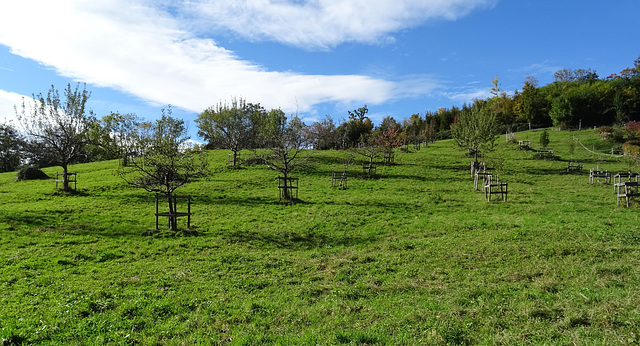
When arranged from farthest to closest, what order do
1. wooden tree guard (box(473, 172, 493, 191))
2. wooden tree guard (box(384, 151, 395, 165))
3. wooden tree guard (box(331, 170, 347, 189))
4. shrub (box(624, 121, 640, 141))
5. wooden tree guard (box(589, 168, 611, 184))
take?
shrub (box(624, 121, 640, 141))
wooden tree guard (box(384, 151, 395, 165))
wooden tree guard (box(331, 170, 347, 189))
wooden tree guard (box(589, 168, 611, 184))
wooden tree guard (box(473, 172, 493, 191))

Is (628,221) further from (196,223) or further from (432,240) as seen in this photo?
(196,223)

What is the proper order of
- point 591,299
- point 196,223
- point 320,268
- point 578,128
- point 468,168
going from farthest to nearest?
point 578,128 < point 468,168 < point 196,223 < point 320,268 < point 591,299

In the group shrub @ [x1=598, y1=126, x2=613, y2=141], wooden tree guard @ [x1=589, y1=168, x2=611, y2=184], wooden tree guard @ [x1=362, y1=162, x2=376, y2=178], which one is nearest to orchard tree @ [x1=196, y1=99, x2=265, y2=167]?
wooden tree guard @ [x1=362, y1=162, x2=376, y2=178]

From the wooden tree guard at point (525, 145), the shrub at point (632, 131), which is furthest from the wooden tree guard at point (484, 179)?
the shrub at point (632, 131)

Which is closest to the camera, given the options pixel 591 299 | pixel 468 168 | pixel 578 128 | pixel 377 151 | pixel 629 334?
pixel 629 334

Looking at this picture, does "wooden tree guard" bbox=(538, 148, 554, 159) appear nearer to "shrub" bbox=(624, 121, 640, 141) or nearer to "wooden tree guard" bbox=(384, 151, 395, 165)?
"wooden tree guard" bbox=(384, 151, 395, 165)

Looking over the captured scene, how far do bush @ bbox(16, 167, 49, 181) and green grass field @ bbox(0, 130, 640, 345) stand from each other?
15.5m

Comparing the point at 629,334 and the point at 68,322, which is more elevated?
the point at 629,334

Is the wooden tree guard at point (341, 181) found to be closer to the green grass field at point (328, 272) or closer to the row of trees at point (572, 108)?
the green grass field at point (328, 272)

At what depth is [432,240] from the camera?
16359 millimetres

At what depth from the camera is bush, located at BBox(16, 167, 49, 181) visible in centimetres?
4016

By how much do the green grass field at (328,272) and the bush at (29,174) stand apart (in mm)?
15455

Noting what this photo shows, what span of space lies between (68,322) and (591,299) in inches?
516

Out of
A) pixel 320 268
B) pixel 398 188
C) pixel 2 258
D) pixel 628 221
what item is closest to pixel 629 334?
pixel 320 268
